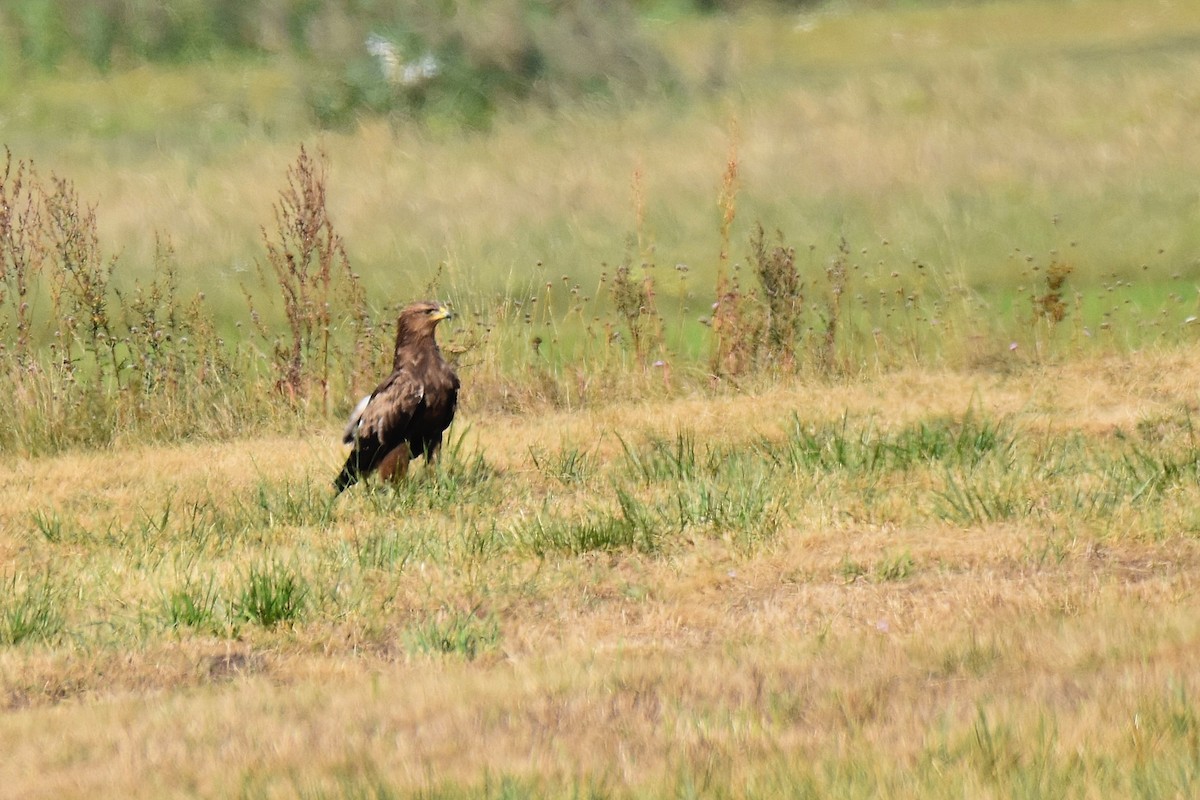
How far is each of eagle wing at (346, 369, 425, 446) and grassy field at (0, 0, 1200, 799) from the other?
0.84ft

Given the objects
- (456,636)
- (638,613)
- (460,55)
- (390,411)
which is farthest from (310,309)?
(460,55)

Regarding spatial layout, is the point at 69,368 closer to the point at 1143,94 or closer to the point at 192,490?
the point at 192,490

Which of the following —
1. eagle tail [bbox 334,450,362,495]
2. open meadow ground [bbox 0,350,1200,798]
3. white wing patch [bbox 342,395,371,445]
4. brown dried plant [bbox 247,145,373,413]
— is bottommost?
open meadow ground [bbox 0,350,1200,798]

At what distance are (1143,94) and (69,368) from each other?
40.4 ft

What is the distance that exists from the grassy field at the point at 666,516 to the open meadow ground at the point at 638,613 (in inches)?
0.7

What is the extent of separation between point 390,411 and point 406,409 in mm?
73

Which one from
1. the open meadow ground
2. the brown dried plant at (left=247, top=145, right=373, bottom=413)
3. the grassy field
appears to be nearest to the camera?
the open meadow ground

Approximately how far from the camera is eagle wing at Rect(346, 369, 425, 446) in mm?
7551

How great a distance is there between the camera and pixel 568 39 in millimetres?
21781

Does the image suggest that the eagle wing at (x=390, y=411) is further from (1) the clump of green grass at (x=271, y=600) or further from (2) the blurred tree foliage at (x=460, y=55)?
(2) the blurred tree foliage at (x=460, y=55)

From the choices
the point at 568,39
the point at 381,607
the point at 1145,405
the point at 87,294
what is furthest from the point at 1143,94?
the point at 381,607

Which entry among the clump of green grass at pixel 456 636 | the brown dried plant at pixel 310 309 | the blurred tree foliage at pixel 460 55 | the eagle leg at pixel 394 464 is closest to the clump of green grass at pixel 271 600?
the clump of green grass at pixel 456 636

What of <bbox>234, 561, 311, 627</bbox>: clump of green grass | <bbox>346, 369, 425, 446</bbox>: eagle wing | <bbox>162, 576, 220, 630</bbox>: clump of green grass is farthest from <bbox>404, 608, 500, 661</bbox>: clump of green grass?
<bbox>346, 369, 425, 446</bbox>: eagle wing

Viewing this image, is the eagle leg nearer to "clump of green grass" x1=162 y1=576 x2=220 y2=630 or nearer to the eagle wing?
the eagle wing
